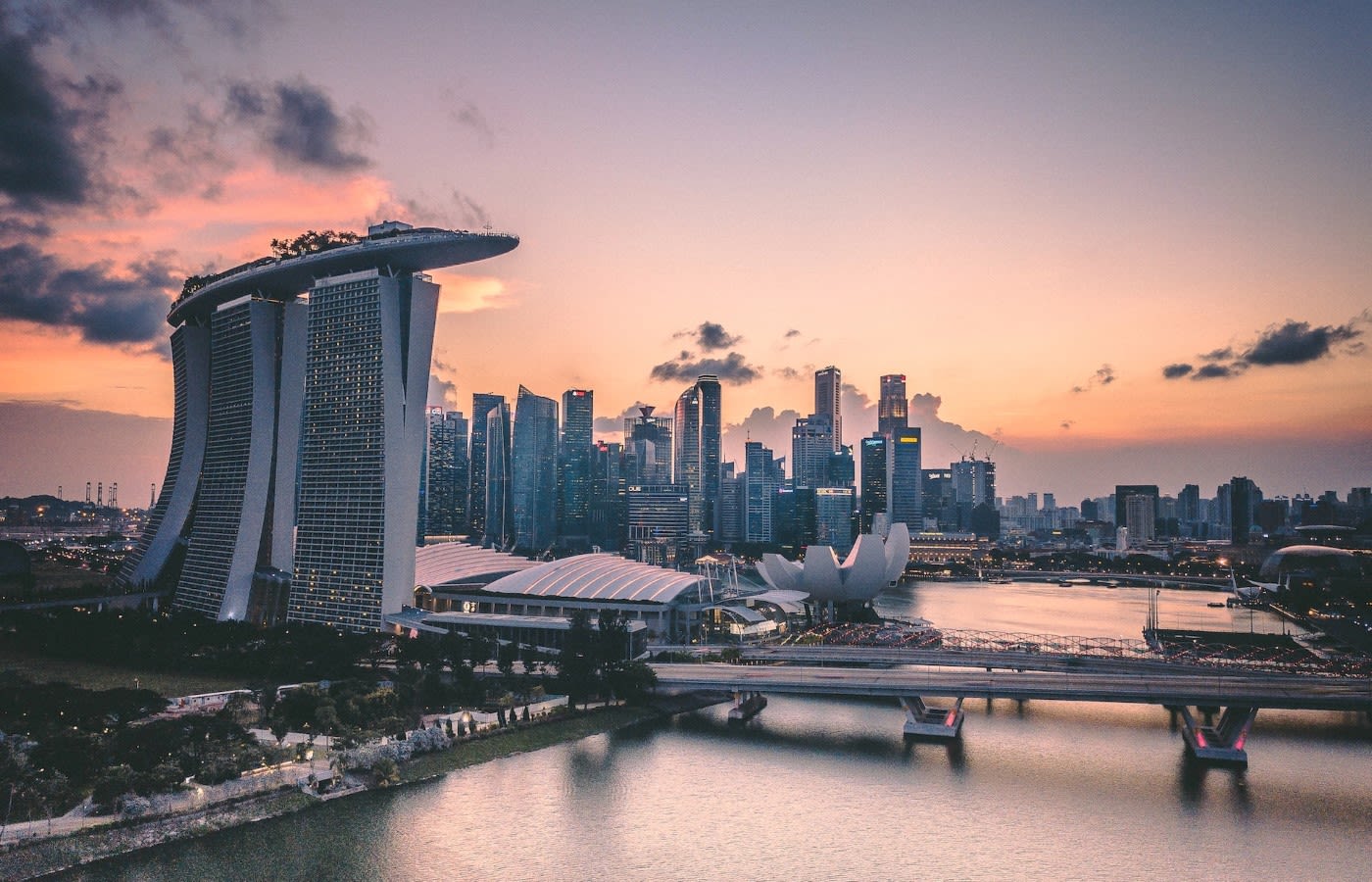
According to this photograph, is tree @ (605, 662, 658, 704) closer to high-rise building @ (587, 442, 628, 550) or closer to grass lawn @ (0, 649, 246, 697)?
grass lawn @ (0, 649, 246, 697)

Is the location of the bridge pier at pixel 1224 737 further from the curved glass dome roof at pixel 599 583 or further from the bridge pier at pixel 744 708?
the curved glass dome roof at pixel 599 583

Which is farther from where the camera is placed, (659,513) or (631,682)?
(659,513)

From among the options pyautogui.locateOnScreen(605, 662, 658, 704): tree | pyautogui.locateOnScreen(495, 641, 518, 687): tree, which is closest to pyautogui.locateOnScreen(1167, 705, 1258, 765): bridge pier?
pyautogui.locateOnScreen(605, 662, 658, 704): tree

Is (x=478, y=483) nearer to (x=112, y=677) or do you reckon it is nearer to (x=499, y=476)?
(x=499, y=476)

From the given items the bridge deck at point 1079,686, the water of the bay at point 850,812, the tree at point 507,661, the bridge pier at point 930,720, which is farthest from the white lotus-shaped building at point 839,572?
the bridge pier at point 930,720

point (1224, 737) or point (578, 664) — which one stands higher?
point (578, 664)

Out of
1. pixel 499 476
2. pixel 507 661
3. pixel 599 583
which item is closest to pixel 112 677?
pixel 507 661
